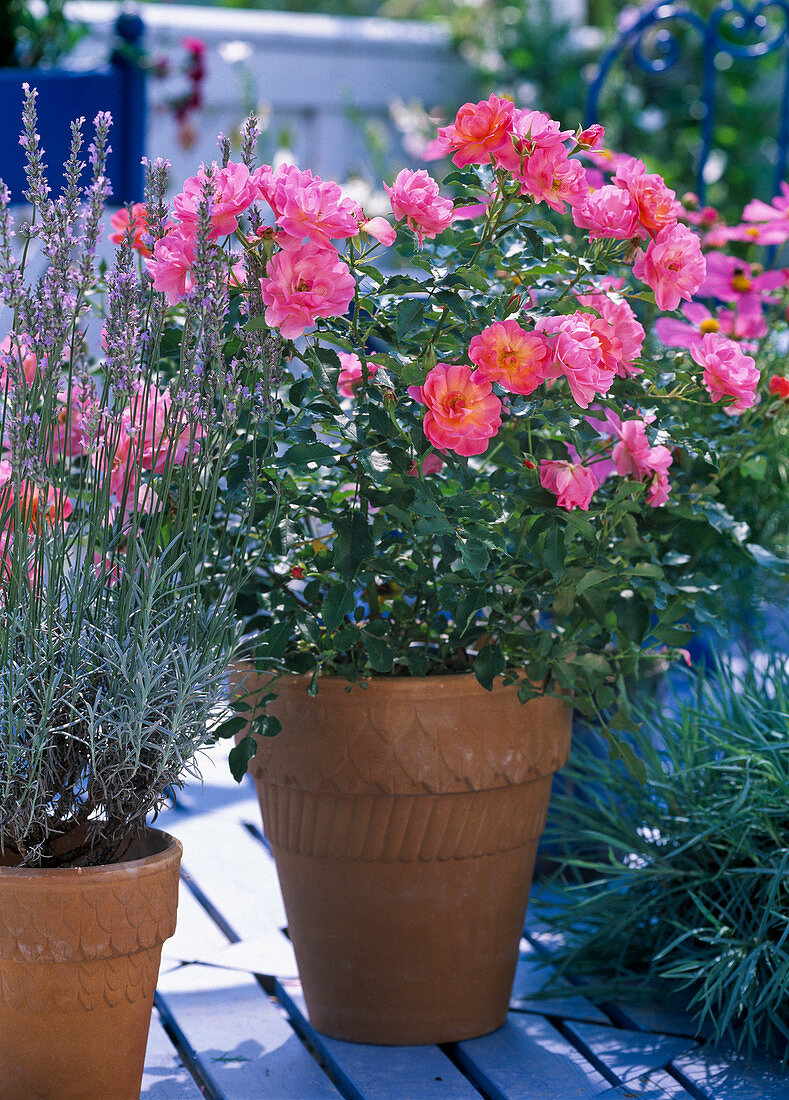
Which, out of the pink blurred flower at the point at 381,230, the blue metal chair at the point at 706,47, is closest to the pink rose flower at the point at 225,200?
the pink blurred flower at the point at 381,230

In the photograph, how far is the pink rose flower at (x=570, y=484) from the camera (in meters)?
1.30

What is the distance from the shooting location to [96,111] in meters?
2.91

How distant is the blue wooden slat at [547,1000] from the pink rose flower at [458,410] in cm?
81

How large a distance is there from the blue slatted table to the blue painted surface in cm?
176

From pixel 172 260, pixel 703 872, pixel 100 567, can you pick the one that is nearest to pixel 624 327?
pixel 172 260

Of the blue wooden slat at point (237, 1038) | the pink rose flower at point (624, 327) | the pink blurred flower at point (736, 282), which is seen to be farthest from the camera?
the pink blurred flower at point (736, 282)

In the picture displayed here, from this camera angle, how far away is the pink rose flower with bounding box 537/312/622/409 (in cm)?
121

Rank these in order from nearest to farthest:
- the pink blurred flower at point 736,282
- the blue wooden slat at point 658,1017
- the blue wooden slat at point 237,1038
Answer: the blue wooden slat at point 237,1038 < the blue wooden slat at point 658,1017 < the pink blurred flower at point 736,282

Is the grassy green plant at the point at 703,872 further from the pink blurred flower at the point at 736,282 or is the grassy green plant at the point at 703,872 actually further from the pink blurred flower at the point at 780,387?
the pink blurred flower at the point at 736,282

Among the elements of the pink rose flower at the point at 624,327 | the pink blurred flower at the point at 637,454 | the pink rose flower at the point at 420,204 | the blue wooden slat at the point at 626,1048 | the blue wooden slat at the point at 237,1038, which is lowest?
the blue wooden slat at the point at 237,1038

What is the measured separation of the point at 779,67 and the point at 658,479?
13.5 feet

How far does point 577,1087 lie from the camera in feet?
4.79

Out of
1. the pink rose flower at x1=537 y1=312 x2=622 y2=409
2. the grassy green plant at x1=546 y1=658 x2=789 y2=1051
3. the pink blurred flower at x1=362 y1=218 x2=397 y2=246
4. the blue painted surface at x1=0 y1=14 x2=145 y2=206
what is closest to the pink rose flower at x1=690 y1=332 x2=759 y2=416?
the pink rose flower at x1=537 y1=312 x2=622 y2=409

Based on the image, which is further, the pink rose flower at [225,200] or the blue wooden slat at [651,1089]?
the blue wooden slat at [651,1089]
